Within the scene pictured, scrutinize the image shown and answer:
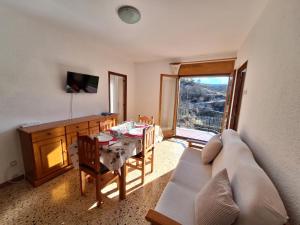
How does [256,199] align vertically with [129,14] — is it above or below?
below

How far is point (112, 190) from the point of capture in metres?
1.96

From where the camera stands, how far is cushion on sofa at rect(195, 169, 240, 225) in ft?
2.68

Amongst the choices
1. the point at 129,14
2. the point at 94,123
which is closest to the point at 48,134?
the point at 94,123

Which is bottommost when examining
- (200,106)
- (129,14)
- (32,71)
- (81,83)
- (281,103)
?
(200,106)

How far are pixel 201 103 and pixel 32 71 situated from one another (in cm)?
437

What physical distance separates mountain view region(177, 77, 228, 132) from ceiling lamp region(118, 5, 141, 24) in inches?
99.4

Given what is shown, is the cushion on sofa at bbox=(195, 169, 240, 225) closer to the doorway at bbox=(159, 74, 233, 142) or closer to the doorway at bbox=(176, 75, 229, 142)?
the doorway at bbox=(159, 74, 233, 142)

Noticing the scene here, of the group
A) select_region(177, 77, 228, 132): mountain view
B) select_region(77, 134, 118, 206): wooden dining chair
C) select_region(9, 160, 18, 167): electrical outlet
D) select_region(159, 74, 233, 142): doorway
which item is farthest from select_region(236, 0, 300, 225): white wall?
select_region(9, 160, 18, 167): electrical outlet

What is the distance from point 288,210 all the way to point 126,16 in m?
2.43

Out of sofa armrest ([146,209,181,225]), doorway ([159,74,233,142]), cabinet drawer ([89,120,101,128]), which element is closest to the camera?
sofa armrest ([146,209,181,225])

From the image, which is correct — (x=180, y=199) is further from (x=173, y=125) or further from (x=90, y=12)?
(x=173, y=125)

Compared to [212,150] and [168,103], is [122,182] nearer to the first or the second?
[212,150]

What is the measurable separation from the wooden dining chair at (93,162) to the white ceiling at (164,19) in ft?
5.47

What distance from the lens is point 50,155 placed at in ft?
6.77
